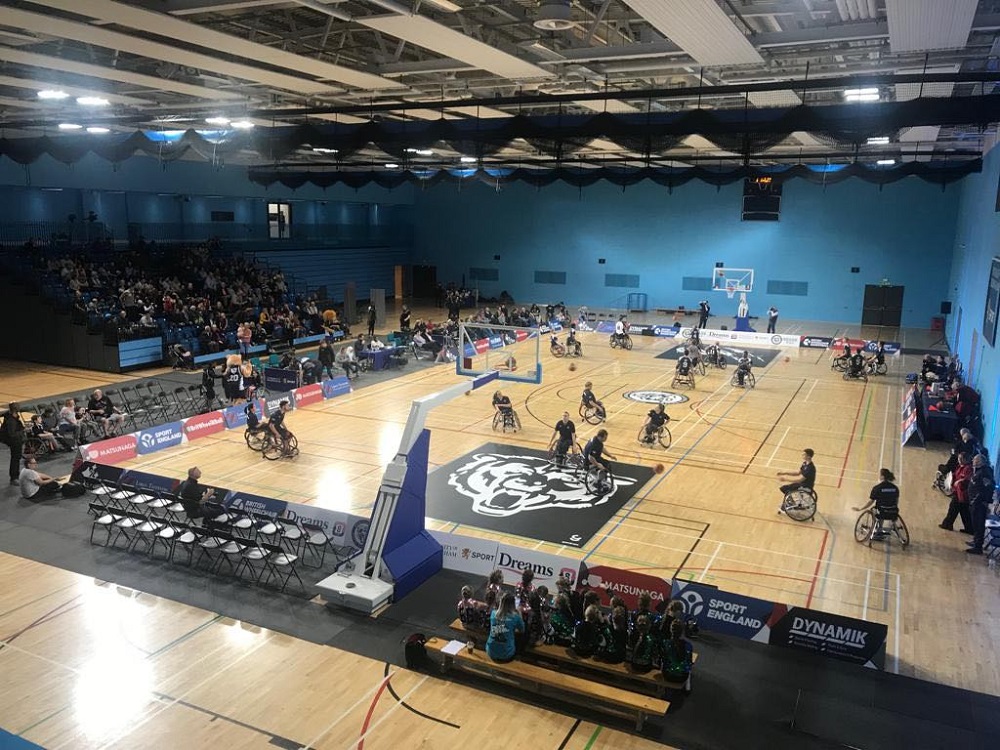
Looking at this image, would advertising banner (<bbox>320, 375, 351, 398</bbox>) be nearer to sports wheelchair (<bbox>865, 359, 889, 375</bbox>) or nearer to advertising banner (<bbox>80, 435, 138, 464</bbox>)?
advertising banner (<bbox>80, 435, 138, 464</bbox>)

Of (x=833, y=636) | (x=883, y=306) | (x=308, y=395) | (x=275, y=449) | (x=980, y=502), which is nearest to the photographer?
(x=833, y=636)

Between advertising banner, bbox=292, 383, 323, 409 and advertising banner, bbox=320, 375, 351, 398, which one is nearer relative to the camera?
advertising banner, bbox=292, 383, 323, 409

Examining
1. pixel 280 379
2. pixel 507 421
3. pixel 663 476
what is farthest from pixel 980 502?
pixel 280 379

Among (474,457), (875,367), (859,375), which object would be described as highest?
(875,367)

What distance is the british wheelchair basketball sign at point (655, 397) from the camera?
80.4 ft

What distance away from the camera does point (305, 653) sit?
988cm

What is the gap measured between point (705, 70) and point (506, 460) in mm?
9530

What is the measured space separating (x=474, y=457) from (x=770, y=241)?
3178cm

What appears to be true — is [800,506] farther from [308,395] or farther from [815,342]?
[815,342]

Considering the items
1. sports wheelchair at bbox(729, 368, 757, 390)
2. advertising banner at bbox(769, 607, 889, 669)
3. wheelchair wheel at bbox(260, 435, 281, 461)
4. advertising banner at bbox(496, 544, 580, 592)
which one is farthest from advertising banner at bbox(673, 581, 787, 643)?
sports wheelchair at bbox(729, 368, 757, 390)

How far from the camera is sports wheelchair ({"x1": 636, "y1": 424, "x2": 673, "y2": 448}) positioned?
19.4m

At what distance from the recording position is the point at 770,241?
44094 millimetres

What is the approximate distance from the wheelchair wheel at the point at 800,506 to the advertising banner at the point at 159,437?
14205mm

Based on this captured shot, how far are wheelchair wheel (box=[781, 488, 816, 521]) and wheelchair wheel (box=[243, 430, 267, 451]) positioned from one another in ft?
38.7
